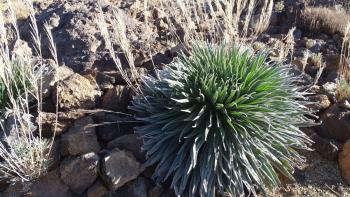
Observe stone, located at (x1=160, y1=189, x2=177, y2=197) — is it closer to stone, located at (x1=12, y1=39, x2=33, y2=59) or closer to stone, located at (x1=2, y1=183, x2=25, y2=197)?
stone, located at (x1=2, y1=183, x2=25, y2=197)

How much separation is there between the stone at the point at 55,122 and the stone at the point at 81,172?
0.37 meters

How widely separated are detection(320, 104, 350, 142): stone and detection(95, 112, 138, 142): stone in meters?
1.72

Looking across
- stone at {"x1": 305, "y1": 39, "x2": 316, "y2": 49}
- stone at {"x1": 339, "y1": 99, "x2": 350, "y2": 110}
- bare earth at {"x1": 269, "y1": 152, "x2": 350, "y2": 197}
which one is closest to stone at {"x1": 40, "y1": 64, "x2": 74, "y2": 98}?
bare earth at {"x1": 269, "y1": 152, "x2": 350, "y2": 197}

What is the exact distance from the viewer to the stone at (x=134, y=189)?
3.47 metres

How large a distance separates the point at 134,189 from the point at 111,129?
61cm

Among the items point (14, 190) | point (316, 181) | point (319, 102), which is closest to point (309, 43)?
point (319, 102)

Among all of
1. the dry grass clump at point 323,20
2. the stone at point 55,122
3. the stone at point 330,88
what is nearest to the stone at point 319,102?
the stone at point 330,88

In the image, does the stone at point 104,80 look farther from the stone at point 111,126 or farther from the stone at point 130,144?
the stone at point 130,144

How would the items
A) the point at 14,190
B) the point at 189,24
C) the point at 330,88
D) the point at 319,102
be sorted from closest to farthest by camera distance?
1. the point at 14,190
2. the point at 189,24
3. the point at 319,102
4. the point at 330,88

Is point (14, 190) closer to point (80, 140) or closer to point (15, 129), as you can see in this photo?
point (15, 129)

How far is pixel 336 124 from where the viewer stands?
13.1ft

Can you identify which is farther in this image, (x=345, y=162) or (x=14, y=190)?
A: (x=345, y=162)

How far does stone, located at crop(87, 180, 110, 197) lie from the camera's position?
344 cm

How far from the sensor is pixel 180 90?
3.57m
